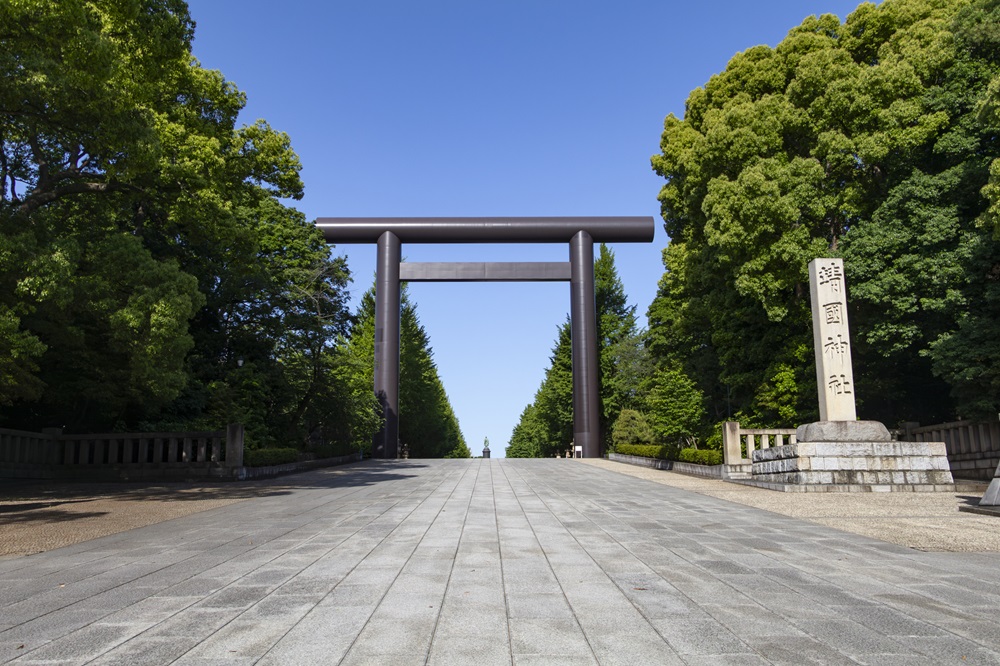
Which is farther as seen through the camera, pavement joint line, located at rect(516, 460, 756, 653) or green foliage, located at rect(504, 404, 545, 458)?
green foliage, located at rect(504, 404, 545, 458)

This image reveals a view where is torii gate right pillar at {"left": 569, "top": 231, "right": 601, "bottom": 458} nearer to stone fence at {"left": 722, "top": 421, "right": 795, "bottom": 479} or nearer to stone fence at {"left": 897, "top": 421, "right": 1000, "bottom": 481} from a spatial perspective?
stone fence at {"left": 722, "top": 421, "right": 795, "bottom": 479}

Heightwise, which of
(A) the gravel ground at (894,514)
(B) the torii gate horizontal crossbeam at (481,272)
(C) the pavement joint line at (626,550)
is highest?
(B) the torii gate horizontal crossbeam at (481,272)

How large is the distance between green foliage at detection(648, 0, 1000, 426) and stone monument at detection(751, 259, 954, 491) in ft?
10.8

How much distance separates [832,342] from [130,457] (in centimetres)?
1620

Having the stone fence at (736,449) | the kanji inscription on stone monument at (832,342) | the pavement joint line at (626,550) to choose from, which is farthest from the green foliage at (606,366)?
the pavement joint line at (626,550)

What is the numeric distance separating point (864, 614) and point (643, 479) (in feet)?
44.0

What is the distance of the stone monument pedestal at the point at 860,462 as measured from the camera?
1267cm

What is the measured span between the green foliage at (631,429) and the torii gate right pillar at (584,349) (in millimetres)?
1885

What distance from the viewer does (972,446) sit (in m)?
15.3

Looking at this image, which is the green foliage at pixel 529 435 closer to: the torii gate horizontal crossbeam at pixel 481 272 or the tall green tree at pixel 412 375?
the tall green tree at pixel 412 375

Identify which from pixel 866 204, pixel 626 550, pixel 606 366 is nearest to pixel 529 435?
pixel 606 366

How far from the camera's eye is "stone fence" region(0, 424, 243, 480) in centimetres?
1559

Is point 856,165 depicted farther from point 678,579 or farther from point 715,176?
point 678,579

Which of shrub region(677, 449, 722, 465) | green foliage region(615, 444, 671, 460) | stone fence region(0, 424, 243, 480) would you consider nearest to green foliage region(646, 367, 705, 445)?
green foliage region(615, 444, 671, 460)
